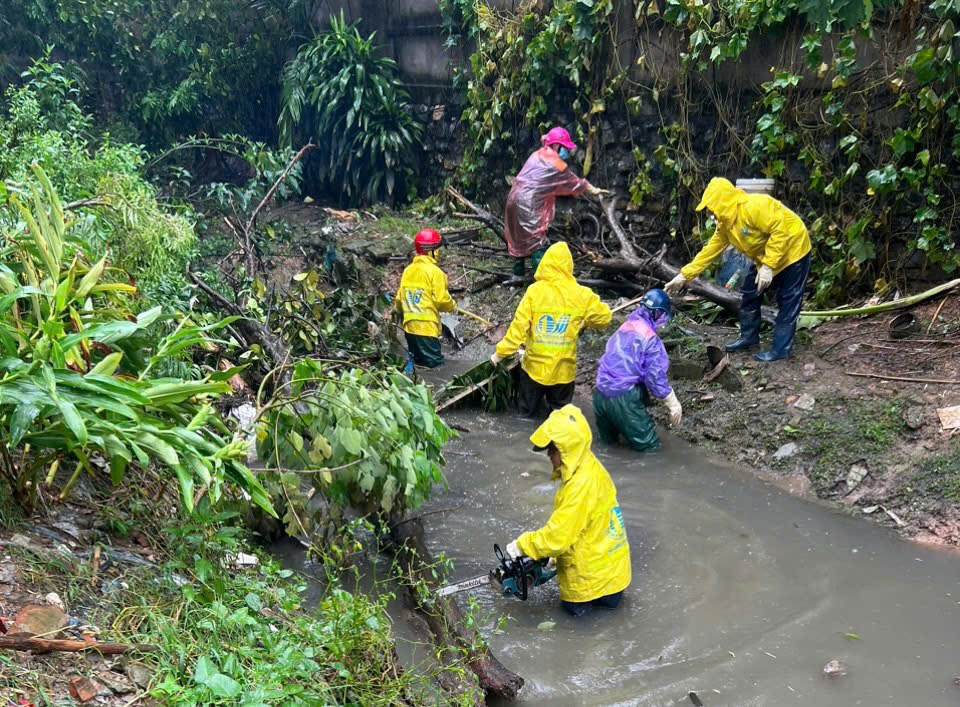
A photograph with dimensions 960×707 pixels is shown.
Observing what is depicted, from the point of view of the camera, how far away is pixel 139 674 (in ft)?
9.04

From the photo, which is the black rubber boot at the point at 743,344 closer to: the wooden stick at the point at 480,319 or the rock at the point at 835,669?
the wooden stick at the point at 480,319

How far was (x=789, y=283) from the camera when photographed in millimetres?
6801

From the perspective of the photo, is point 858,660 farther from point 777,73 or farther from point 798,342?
point 777,73

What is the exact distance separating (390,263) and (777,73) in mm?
5488

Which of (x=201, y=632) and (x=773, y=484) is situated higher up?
(x=201, y=632)

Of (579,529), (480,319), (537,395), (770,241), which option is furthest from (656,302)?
(480,319)

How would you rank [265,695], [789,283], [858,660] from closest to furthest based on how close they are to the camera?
[265,695] → [858,660] → [789,283]

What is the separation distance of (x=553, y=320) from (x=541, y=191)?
2.92 meters

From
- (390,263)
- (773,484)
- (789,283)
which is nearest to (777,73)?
(789,283)

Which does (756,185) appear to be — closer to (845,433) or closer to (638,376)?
(638,376)

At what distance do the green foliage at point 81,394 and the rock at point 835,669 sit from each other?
2799 mm

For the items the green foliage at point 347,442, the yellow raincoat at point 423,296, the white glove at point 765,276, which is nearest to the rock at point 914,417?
the white glove at point 765,276

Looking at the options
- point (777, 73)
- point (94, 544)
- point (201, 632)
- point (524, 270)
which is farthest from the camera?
point (524, 270)

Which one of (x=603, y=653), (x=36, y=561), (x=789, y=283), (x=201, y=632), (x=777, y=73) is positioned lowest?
(x=603, y=653)
